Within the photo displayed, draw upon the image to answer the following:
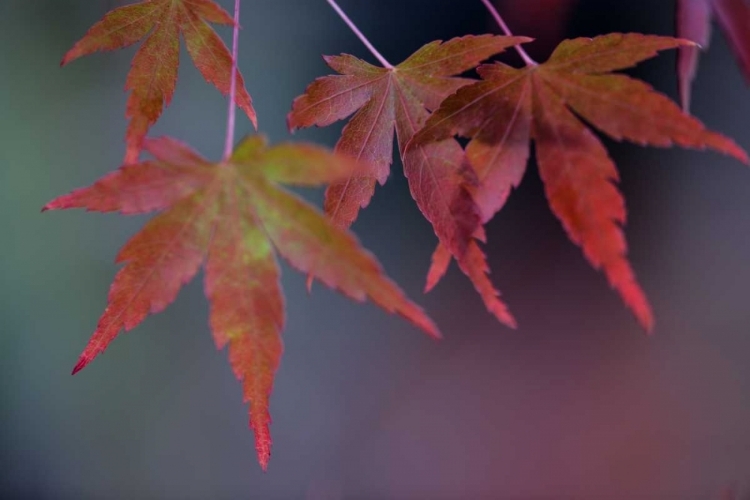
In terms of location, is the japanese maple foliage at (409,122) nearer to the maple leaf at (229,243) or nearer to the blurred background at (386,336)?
the maple leaf at (229,243)

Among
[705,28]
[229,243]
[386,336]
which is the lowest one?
[386,336]

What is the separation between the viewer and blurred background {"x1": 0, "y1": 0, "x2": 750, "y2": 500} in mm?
1143

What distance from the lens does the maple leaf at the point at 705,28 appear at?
36 cm

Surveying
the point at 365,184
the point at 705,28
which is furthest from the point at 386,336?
the point at 705,28

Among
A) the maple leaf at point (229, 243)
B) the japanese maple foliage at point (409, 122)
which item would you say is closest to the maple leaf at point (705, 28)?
the japanese maple foliage at point (409, 122)

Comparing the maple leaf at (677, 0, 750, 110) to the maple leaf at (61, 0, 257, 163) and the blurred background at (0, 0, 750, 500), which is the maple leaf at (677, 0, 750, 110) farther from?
the blurred background at (0, 0, 750, 500)

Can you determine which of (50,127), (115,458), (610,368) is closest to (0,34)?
(50,127)

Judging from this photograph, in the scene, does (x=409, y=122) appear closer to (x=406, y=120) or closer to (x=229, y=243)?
(x=406, y=120)

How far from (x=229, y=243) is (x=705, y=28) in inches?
15.4

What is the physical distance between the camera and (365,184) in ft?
1.47

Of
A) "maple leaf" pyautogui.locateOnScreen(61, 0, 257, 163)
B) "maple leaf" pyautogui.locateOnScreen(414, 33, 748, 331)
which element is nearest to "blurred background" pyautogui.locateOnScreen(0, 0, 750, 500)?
"maple leaf" pyautogui.locateOnScreen(61, 0, 257, 163)

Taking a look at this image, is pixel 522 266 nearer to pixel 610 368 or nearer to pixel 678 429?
pixel 610 368

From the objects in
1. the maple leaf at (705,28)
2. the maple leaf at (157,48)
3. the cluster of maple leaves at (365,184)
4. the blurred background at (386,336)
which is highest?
the maple leaf at (157,48)

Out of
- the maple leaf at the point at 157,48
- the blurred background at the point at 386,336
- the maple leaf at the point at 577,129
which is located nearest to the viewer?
the maple leaf at the point at 577,129
